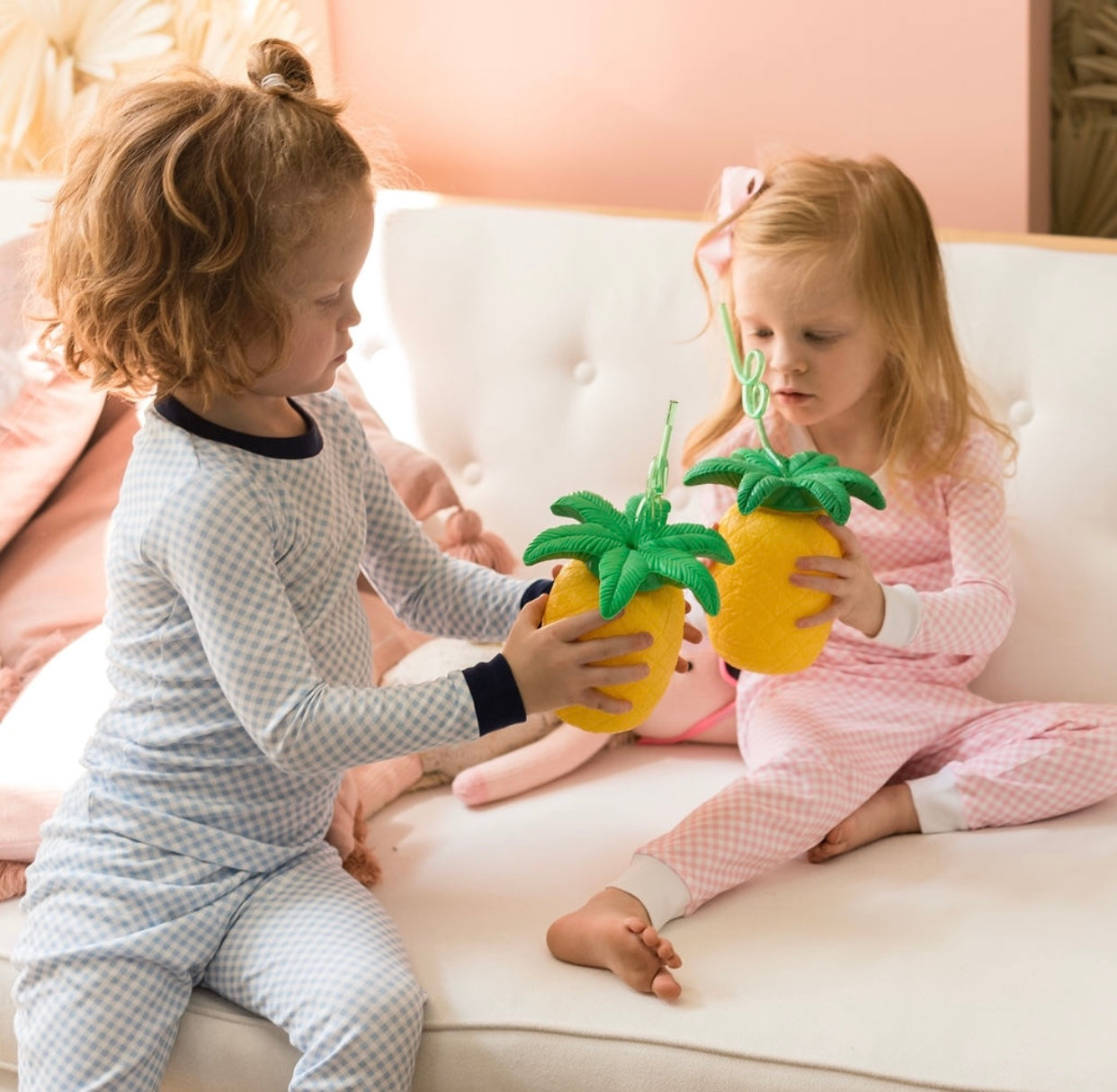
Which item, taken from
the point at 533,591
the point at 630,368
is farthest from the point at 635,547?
the point at 630,368

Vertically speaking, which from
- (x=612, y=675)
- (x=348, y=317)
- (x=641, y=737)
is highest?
(x=348, y=317)

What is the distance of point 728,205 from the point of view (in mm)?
1688

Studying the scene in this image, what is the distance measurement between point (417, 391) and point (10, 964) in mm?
896

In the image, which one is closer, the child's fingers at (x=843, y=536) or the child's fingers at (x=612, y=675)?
the child's fingers at (x=612, y=675)

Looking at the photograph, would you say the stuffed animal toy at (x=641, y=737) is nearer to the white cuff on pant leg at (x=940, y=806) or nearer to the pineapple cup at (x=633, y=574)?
the white cuff on pant leg at (x=940, y=806)

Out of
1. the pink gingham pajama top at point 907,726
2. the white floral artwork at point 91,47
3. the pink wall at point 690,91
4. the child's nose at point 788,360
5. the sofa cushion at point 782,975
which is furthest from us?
the white floral artwork at point 91,47

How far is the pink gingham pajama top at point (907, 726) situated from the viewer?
143 centimetres

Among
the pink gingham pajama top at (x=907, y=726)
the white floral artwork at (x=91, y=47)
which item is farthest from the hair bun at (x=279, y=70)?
the white floral artwork at (x=91, y=47)

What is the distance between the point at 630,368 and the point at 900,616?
53 centimetres

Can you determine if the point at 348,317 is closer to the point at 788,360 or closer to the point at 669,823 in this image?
the point at 788,360

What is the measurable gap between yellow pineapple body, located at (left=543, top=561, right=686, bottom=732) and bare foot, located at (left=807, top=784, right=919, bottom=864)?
337 millimetres

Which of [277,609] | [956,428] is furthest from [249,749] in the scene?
[956,428]

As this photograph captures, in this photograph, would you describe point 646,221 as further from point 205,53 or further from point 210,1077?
point 210,1077

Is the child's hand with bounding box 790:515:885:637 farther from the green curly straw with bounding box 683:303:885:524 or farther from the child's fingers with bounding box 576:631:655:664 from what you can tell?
the child's fingers with bounding box 576:631:655:664
